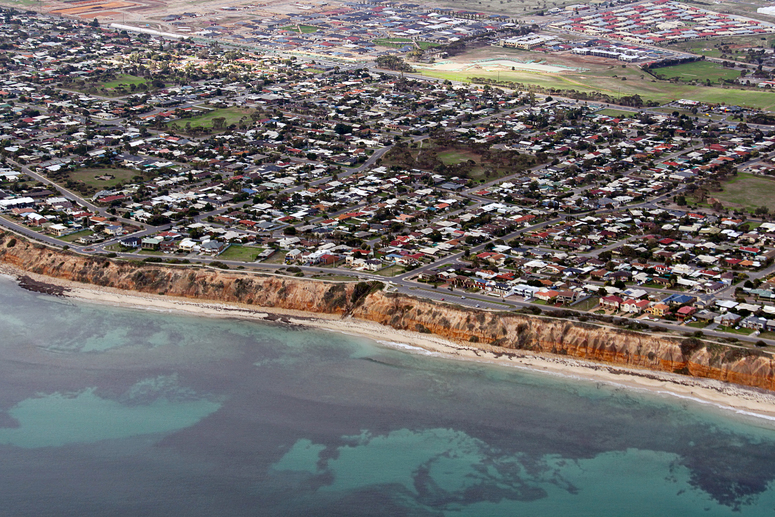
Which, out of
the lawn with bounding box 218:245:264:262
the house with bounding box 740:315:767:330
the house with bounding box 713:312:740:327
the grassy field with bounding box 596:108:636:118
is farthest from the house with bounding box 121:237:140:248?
the grassy field with bounding box 596:108:636:118

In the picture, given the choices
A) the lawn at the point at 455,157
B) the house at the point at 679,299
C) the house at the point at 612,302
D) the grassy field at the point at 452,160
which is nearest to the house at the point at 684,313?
the house at the point at 679,299

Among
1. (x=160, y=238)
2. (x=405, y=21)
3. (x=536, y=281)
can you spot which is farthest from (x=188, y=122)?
(x=405, y=21)

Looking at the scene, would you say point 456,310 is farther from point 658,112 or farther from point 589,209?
point 658,112

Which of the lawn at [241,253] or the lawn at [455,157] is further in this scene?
the lawn at [455,157]

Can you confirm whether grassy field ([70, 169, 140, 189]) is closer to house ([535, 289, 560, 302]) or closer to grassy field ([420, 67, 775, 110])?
house ([535, 289, 560, 302])

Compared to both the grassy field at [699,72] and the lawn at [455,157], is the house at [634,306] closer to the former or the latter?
the lawn at [455,157]

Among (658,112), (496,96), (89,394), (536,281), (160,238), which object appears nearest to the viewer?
(89,394)
